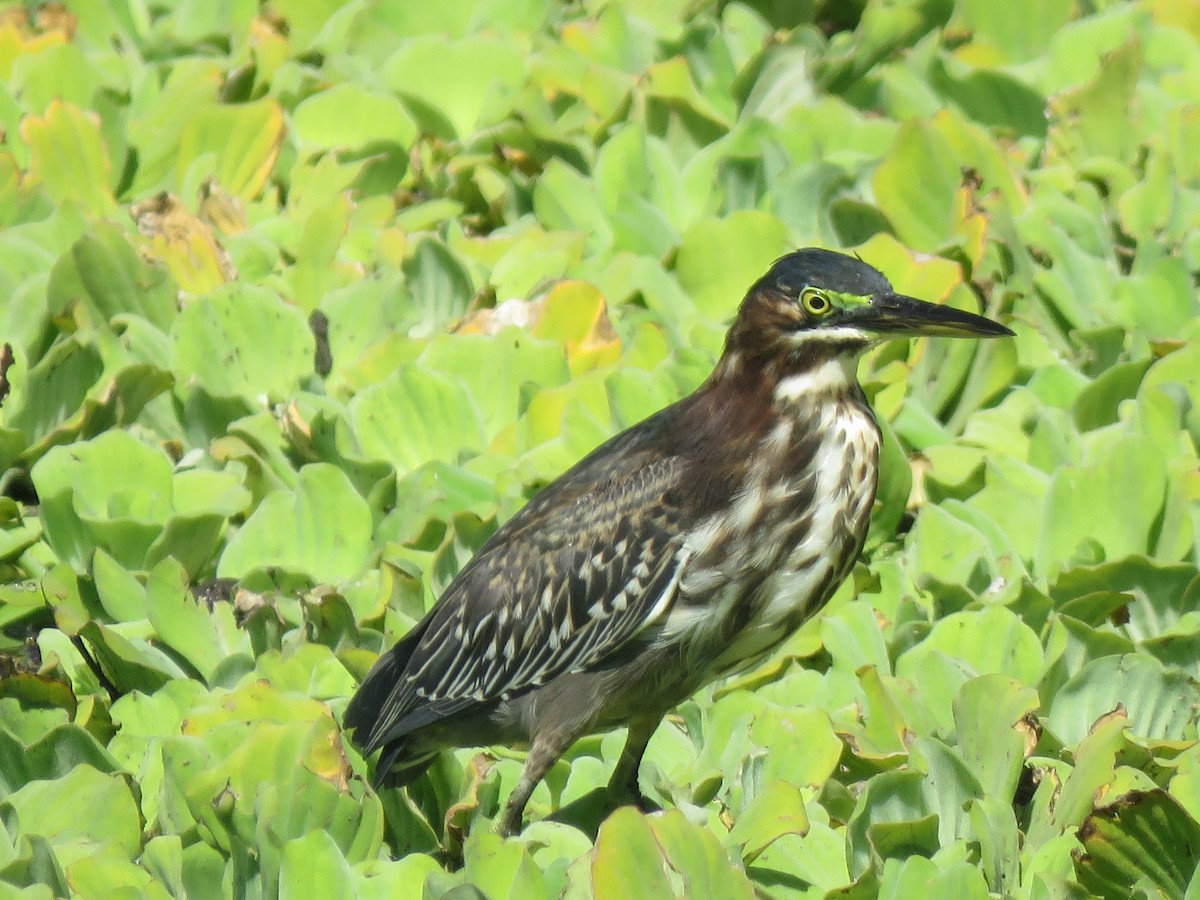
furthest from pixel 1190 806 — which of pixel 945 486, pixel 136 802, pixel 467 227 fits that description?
pixel 467 227

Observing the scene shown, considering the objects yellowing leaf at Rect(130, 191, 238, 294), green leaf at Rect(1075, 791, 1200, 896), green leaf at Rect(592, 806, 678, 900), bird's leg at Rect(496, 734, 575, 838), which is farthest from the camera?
yellowing leaf at Rect(130, 191, 238, 294)

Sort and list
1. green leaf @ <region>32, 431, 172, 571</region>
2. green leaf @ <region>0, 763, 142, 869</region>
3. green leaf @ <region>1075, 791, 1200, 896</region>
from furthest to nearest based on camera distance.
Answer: green leaf @ <region>32, 431, 172, 571</region> → green leaf @ <region>0, 763, 142, 869</region> → green leaf @ <region>1075, 791, 1200, 896</region>

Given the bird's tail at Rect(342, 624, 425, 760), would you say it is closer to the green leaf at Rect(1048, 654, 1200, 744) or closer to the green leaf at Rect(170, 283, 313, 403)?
the green leaf at Rect(170, 283, 313, 403)

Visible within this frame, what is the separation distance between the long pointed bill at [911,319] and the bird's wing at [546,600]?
1.93ft

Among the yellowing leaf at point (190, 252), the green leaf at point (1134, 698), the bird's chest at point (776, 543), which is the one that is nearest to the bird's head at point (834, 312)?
the bird's chest at point (776, 543)

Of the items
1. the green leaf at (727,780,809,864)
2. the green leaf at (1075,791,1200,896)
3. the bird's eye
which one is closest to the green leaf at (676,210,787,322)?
the bird's eye

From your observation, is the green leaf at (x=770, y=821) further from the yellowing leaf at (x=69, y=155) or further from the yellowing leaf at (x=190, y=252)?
the yellowing leaf at (x=69, y=155)

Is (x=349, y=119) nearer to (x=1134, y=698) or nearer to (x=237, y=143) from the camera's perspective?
(x=237, y=143)

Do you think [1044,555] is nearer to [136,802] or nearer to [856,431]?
[856,431]

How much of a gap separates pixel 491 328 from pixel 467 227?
Answer: 0.98 meters

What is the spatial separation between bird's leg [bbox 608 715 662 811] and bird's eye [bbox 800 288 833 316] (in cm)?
105

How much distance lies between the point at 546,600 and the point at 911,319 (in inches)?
44.4

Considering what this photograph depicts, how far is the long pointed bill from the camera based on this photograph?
13.9 ft

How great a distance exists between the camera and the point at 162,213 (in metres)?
6.37
